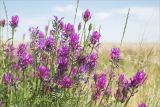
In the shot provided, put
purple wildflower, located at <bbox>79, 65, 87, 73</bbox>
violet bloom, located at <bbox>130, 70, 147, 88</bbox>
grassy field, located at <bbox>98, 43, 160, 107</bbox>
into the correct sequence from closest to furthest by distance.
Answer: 1. violet bloom, located at <bbox>130, 70, 147, 88</bbox>
2. purple wildflower, located at <bbox>79, 65, 87, 73</bbox>
3. grassy field, located at <bbox>98, 43, 160, 107</bbox>

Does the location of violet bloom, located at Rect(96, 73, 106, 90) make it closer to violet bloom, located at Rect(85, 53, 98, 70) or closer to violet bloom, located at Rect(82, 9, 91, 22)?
violet bloom, located at Rect(85, 53, 98, 70)

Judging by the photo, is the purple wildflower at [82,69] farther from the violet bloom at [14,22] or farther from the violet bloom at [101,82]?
the violet bloom at [14,22]

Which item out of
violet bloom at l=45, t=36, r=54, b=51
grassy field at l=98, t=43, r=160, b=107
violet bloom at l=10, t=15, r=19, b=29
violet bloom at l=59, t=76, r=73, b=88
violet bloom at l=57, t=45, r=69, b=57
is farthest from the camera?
Answer: grassy field at l=98, t=43, r=160, b=107

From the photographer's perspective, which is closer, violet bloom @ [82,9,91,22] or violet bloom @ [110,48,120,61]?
violet bloom @ [110,48,120,61]

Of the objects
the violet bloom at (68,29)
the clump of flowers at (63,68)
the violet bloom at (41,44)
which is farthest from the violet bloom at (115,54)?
the violet bloom at (41,44)

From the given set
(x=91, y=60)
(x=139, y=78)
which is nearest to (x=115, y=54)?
(x=91, y=60)

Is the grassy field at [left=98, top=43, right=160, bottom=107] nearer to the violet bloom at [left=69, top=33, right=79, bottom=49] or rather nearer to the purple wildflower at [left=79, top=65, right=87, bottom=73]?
the purple wildflower at [left=79, top=65, right=87, bottom=73]

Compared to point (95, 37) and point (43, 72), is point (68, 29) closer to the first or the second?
point (95, 37)

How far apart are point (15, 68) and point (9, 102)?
1.08 metres

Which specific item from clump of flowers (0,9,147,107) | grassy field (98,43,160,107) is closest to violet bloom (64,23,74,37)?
clump of flowers (0,9,147,107)

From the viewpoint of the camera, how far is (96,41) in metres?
3.39

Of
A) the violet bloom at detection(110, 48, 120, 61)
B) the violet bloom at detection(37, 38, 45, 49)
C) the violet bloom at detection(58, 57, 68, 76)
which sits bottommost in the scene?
the violet bloom at detection(58, 57, 68, 76)

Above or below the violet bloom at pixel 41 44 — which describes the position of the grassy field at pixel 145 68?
below

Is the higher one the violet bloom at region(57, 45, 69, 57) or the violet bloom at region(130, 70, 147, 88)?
the violet bloom at region(57, 45, 69, 57)
